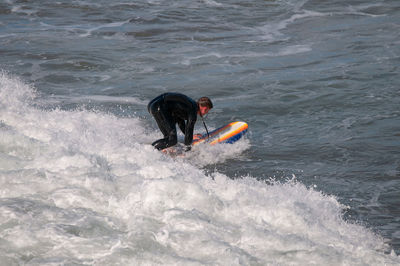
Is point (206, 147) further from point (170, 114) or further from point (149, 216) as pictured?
point (149, 216)

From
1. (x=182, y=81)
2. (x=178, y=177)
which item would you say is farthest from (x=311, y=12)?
(x=178, y=177)

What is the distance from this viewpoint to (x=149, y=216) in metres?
6.42

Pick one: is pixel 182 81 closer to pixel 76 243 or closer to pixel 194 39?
pixel 194 39

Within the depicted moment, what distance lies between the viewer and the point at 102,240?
5793 millimetres

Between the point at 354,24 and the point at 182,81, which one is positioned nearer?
the point at 182,81

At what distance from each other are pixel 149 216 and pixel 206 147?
4565 mm

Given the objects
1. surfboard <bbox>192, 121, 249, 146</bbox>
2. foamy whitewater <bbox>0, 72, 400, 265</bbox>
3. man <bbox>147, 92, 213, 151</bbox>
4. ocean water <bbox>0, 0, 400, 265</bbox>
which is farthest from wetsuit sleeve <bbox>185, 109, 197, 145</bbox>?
foamy whitewater <bbox>0, 72, 400, 265</bbox>

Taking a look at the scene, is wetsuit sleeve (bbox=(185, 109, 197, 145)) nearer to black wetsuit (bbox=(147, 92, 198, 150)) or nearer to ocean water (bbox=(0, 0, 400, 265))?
black wetsuit (bbox=(147, 92, 198, 150))

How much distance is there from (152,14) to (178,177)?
21502 mm

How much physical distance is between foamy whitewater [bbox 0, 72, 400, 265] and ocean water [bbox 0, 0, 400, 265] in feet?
0.07

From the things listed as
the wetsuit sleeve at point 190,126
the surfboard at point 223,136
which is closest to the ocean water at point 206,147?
the surfboard at point 223,136

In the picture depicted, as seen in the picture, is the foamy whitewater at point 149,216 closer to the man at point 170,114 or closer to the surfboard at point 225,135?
the man at point 170,114

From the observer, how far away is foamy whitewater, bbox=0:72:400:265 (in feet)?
18.6

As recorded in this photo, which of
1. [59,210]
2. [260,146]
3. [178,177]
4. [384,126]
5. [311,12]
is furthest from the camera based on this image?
[311,12]
